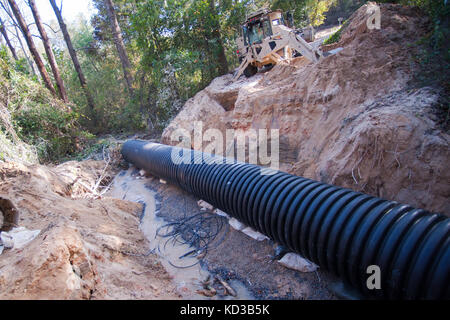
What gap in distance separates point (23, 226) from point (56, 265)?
6.34 feet

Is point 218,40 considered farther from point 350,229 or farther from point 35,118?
point 350,229

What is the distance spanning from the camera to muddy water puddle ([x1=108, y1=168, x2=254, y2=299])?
3479 mm

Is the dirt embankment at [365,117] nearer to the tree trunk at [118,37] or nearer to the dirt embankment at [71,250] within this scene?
the dirt embankment at [71,250]

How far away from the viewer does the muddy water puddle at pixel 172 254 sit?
11.4 feet

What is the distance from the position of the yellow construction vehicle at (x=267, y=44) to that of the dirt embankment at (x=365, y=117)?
67 cm

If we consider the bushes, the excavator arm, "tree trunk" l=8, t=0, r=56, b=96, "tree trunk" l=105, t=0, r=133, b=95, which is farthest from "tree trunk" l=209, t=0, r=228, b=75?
"tree trunk" l=8, t=0, r=56, b=96

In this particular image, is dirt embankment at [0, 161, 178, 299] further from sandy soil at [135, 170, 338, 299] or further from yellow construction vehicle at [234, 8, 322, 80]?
yellow construction vehicle at [234, 8, 322, 80]

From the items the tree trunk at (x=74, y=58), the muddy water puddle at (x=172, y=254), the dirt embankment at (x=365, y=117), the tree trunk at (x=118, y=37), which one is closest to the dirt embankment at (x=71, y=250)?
the muddy water puddle at (x=172, y=254)

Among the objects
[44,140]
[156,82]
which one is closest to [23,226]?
[44,140]

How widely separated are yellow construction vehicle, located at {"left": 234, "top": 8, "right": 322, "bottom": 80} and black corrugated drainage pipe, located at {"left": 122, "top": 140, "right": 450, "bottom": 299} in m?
4.93

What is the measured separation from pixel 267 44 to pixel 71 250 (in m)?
8.34

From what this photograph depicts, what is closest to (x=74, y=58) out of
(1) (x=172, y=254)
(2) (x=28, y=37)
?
(2) (x=28, y=37)

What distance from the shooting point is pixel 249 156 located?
6.95m
